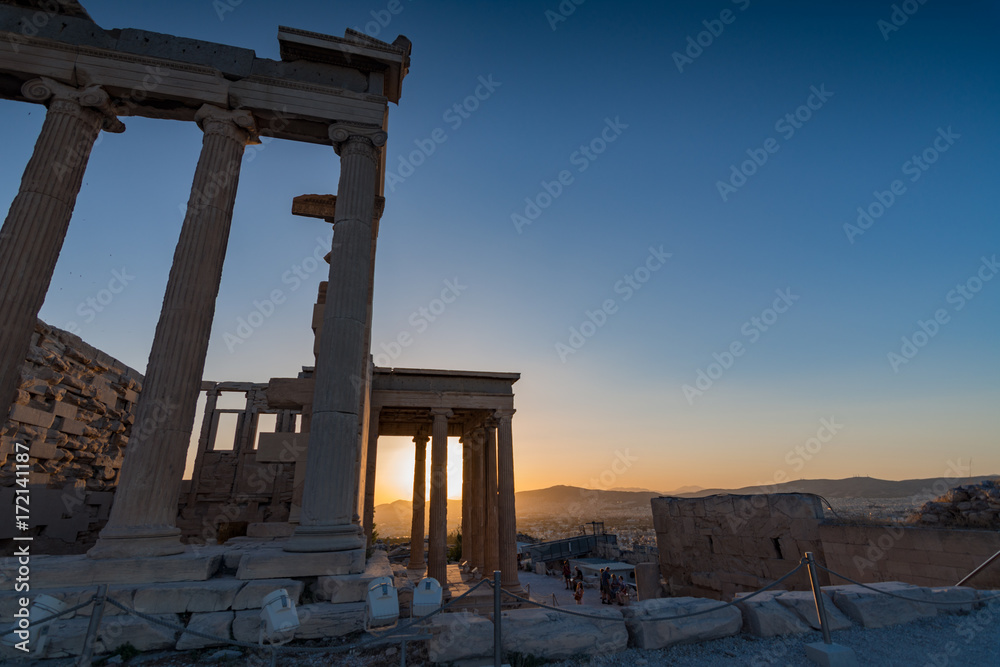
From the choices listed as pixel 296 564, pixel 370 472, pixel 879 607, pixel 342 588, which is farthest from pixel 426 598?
pixel 370 472

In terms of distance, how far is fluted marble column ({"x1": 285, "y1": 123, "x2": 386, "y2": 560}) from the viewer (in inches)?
274

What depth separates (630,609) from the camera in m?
5.58

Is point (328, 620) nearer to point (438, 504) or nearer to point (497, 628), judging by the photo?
point (497, 628)

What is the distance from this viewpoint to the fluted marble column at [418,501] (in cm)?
2090

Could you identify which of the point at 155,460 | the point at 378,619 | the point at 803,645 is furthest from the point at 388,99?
the point at 803,645

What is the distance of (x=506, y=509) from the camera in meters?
17.5

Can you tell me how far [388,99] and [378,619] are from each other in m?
10.2

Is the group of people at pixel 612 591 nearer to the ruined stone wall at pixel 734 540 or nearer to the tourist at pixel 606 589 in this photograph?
the tourist at pixel 606 589

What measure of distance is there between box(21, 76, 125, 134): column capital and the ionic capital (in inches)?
162

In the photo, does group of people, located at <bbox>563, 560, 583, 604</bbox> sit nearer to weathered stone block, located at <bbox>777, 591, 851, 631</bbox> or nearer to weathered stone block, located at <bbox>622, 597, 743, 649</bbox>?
weathered stone block, located at <bbox>777, 591, 851, 631</bbox>

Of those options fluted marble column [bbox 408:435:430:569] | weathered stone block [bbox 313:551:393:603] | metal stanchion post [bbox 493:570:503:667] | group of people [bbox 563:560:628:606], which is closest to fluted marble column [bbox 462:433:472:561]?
fluted marble column [bbox 408:435:430:569]

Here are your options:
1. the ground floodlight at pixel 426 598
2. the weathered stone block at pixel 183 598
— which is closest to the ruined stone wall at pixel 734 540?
the ground floodlight at pixel 426 598

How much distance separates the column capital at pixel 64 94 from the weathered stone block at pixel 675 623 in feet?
40.3

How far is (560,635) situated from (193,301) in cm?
759
